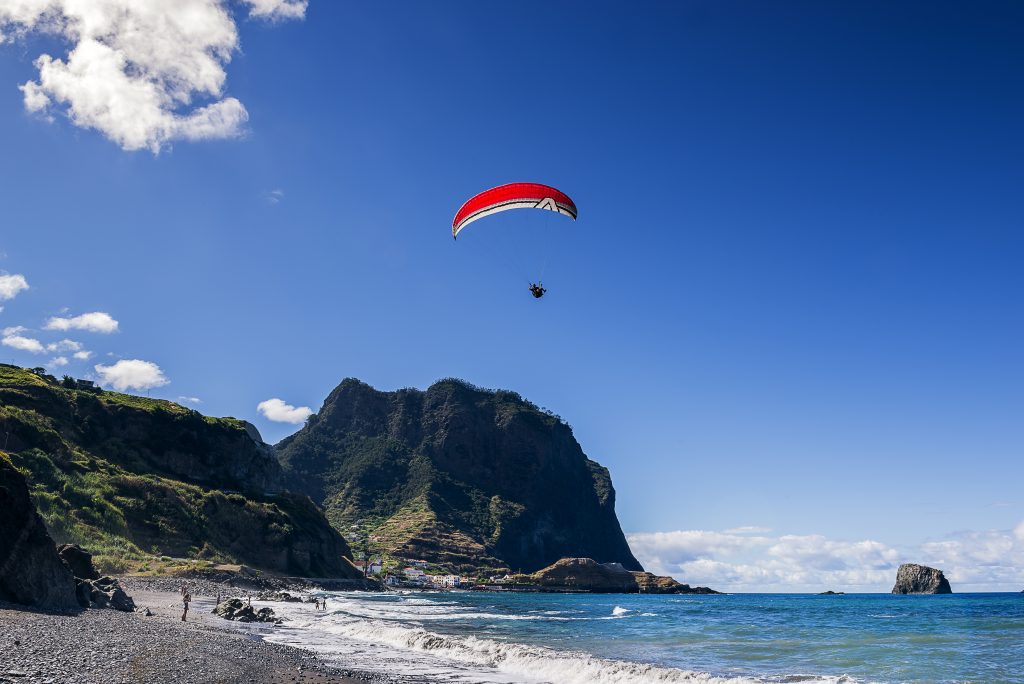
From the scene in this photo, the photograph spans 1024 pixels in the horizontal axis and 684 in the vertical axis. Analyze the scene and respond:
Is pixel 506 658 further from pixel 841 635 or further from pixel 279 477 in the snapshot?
pixel 279 477

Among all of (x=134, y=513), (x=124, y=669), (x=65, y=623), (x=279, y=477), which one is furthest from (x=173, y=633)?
(x=279, y=477)

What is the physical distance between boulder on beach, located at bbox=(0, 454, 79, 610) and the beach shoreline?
110 centimetres

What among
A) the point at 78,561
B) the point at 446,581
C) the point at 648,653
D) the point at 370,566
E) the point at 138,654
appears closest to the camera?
the point at 138,654

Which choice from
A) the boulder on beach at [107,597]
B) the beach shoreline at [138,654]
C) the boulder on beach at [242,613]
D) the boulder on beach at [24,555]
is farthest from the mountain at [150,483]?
the beach shoreline at [138,654]

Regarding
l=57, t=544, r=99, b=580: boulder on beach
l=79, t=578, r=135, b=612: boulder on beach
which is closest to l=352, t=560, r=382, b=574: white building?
l=57, t=544, r=99, b=580: boulder on beach

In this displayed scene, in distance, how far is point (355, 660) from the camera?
24.2 metres

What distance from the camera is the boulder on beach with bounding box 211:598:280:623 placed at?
119 feet

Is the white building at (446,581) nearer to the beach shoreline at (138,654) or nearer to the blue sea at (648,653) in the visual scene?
the blue sea at (648,653)

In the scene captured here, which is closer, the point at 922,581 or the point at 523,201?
the point at 523,201

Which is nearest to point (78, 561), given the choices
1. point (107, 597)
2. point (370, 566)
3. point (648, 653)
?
point (107, 597)

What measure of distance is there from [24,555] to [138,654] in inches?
371

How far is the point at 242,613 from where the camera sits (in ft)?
121

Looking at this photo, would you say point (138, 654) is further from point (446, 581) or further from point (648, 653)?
point (446, 581)

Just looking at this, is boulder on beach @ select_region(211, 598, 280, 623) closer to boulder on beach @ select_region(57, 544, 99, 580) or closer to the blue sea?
the blue sea
